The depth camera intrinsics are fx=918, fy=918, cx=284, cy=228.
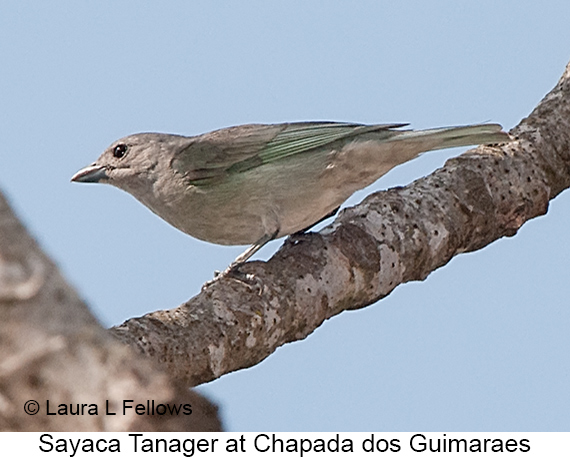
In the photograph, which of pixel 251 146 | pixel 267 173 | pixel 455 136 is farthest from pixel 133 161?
pixel 455 136

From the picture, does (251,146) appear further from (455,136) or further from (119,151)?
(455,136)

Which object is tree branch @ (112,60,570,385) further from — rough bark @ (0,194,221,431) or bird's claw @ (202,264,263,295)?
rough bark @ (0,194,221,431)

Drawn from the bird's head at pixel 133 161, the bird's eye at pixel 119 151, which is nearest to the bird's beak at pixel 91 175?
the bird's head at pixel 133 161

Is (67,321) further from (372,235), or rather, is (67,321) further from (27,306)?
(372,235)

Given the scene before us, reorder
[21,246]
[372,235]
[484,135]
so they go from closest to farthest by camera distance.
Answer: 1. [21,246]
2. [372,235]
3. [484,135]

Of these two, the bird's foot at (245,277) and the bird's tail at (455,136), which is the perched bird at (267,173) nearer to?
the bird's tail at (455,136)
